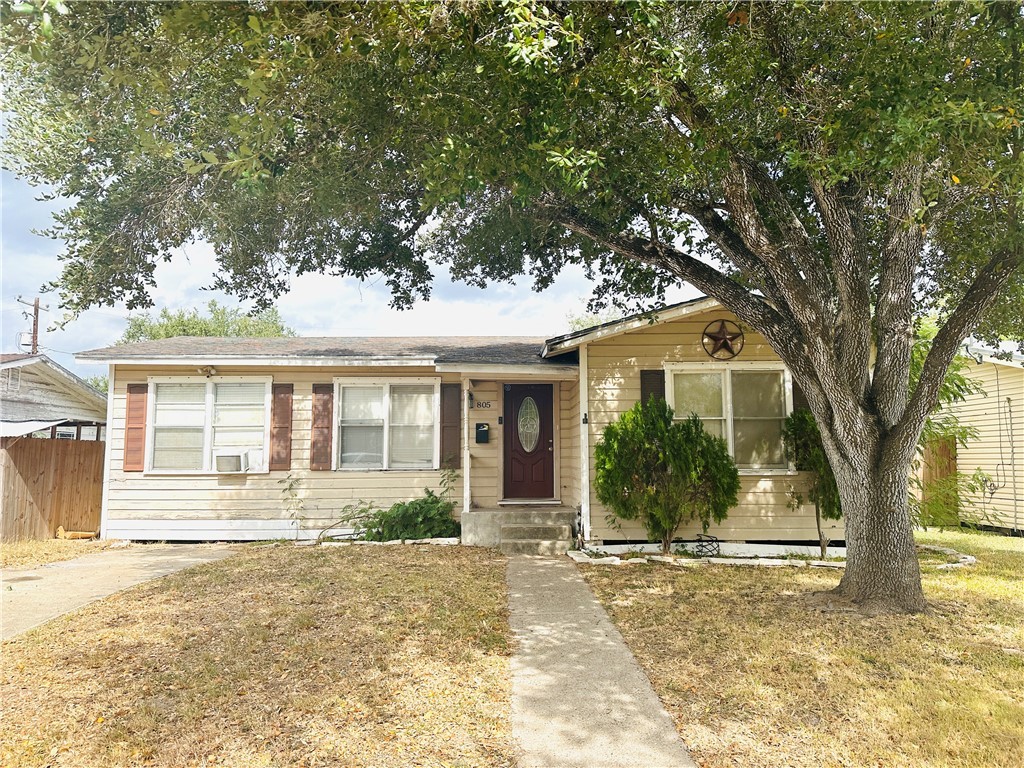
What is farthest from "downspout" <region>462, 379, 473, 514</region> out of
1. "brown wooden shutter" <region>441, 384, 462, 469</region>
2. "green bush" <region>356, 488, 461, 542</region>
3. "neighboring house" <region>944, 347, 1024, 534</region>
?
"neighboring house" <region>944, 347, 1024, 534</region>

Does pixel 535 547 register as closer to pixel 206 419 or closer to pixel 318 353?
pixel 318 353

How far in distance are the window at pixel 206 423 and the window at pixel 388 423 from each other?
4.28 ft

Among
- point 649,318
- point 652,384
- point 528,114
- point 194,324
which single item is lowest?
point 652,384

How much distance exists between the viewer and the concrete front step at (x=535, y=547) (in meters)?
8.85

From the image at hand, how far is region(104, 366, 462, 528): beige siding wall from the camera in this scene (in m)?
10.1

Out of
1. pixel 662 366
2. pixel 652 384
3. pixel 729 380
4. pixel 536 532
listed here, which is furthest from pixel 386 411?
pixel 729 380

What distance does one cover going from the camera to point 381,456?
10.4m

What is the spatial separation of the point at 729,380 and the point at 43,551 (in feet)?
33.0

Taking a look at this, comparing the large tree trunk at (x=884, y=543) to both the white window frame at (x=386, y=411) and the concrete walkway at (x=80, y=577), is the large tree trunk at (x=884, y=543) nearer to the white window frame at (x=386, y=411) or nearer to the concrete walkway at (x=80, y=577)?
the white window frame at (x=386, y=411)

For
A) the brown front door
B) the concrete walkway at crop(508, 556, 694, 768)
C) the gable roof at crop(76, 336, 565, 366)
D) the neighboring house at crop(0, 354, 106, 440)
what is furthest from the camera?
the neighboring house at crop(0, 354, 106, 440)

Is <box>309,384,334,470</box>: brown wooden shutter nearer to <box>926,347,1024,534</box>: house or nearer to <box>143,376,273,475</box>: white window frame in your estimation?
<box>143,376,273,475</box>: white window frame

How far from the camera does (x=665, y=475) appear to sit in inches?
326

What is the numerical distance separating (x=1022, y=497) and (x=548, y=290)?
9.41 meters

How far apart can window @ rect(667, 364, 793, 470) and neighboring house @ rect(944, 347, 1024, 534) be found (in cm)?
468
